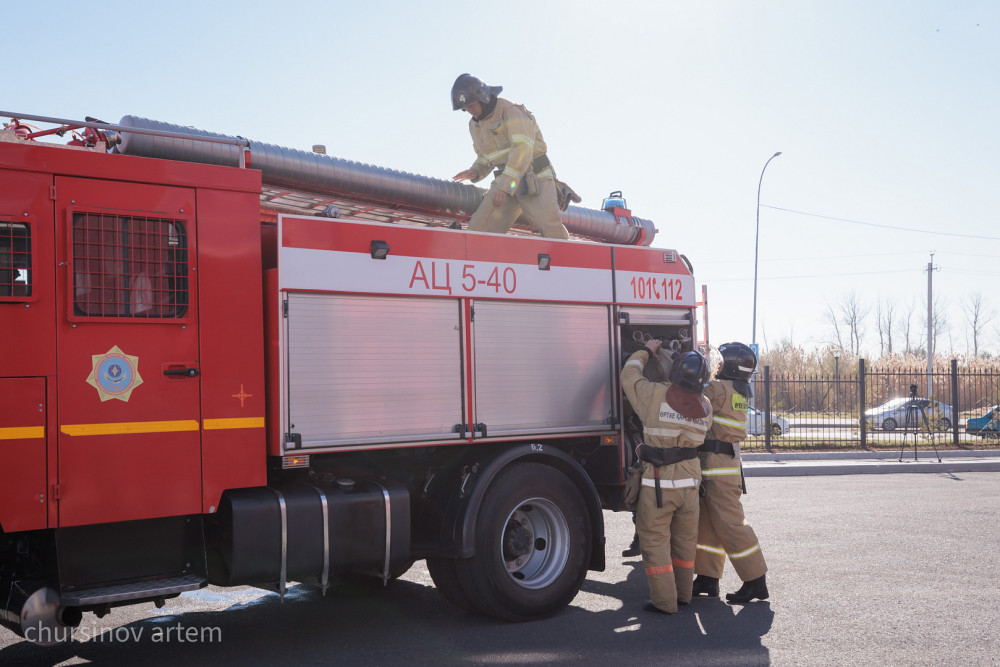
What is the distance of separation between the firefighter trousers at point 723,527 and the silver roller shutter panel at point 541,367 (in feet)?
3.20

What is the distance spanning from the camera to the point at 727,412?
704cm

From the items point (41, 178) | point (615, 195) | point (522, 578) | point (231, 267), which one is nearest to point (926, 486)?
point (615, 195)

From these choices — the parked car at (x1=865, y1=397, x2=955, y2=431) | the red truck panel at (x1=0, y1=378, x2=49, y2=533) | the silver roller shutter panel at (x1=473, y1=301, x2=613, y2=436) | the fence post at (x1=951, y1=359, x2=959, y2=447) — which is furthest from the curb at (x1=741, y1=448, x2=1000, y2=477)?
the red truck panel at (x1=0, y1=378, x2=49, y2=533)

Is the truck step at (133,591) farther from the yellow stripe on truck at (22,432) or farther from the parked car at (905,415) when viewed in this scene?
the parked car at (905,415)

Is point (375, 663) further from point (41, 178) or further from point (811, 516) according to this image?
point (811, 516)

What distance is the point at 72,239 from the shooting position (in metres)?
4.58

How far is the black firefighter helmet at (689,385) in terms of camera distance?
21.2 feet

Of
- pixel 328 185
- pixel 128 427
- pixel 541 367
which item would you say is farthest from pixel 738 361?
pixel 128 427

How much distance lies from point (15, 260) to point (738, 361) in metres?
5.07

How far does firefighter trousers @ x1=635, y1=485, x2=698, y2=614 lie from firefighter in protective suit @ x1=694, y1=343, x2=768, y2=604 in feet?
1.21

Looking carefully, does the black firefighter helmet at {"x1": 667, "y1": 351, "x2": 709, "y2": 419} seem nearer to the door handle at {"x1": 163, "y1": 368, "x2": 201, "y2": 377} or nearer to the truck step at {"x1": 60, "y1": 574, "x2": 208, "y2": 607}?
the door handle at {"x1": 163, "y1": 368, "x2": 201, "y2": 377}

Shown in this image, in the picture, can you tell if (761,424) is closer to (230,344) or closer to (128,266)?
(230,344)

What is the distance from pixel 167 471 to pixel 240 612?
85.1 inches

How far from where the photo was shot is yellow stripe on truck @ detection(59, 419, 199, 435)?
4.51 meters
